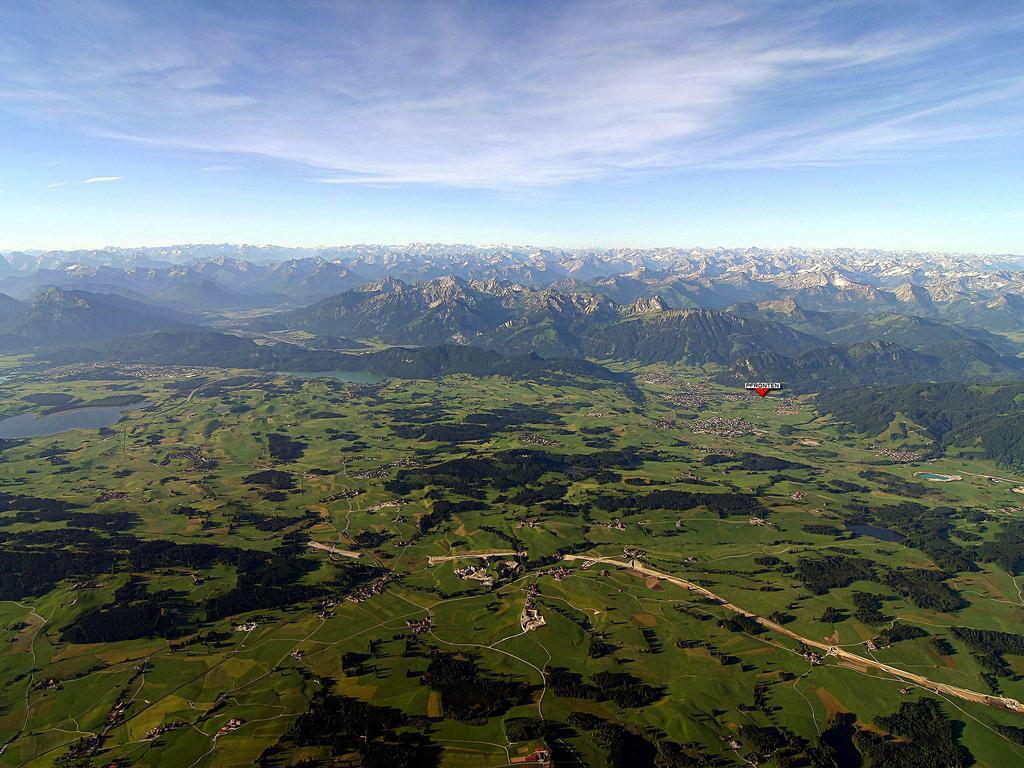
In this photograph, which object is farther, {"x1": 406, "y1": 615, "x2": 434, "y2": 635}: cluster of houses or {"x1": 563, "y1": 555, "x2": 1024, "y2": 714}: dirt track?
{"x1": 406, "y1": 615, "x2": 434, "y2": 635}: cluster of houses

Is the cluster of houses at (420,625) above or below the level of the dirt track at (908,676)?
above

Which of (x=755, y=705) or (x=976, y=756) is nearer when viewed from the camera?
(x=976, y=756)

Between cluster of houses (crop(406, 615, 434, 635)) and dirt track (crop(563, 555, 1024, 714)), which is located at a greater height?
cluster of houses (crop(406, 615, 434, 635))

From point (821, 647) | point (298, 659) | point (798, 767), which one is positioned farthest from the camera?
point (821, 647)

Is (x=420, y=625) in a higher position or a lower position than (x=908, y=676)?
higher

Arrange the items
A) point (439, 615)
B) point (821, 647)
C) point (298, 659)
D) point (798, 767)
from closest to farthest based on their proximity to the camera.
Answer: point (798, 767), point (298, 659), point (821, 647), point (439, 615)

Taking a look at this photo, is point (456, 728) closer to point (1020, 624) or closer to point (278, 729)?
point (278, 729)

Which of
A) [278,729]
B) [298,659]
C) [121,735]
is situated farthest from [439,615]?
[121,735]

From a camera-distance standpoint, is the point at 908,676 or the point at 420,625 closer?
the point at 908,676

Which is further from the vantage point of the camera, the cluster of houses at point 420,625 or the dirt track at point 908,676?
the cluster of houses at point 420,625

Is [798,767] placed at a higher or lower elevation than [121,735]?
lower
